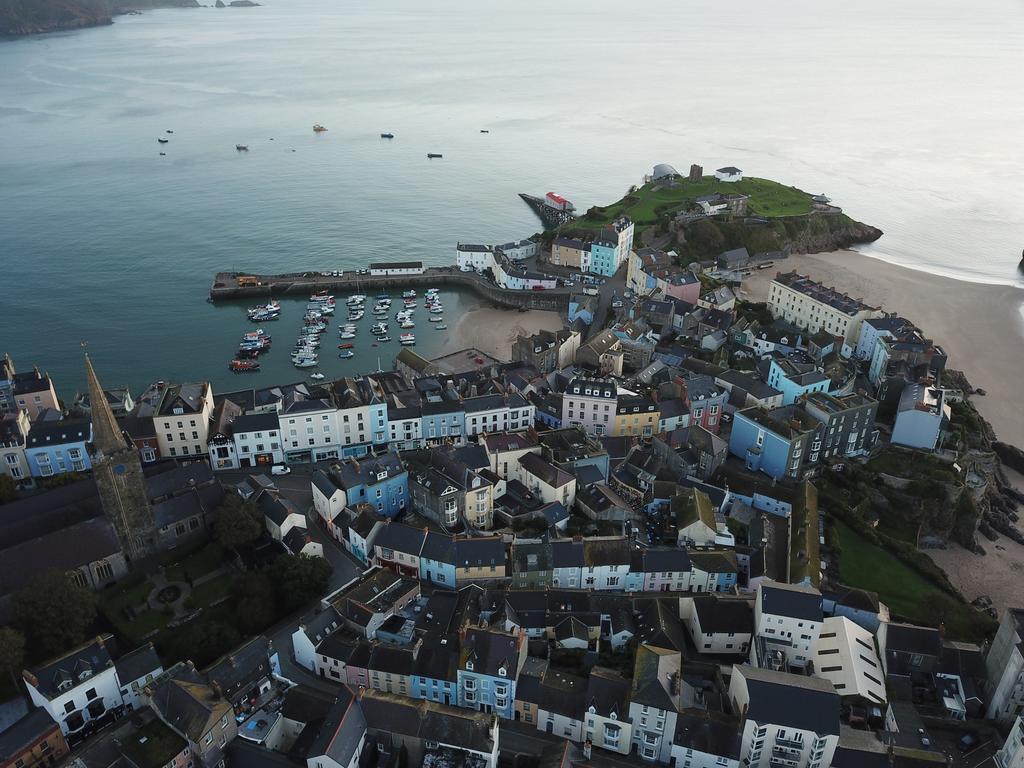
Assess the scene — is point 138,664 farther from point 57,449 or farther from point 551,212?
point 551,212

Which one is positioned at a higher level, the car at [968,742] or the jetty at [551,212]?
the jetty at [551,212]

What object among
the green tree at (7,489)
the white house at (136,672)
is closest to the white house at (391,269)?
the green tree at (7,489)

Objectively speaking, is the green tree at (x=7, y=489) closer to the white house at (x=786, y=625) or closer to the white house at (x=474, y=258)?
the white house at (x=786, y=625)

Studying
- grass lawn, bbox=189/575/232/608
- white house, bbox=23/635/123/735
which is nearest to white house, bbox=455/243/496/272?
grass lawn, bbox=189/575/232/608

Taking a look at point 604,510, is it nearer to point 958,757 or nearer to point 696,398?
point 696,398

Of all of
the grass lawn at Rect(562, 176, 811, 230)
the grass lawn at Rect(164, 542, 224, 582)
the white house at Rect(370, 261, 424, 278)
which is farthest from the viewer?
the grass lawn at Rect(562, 176, 811, 230)

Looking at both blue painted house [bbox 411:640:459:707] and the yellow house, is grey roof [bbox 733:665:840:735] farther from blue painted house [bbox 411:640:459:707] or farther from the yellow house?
the yellow house
